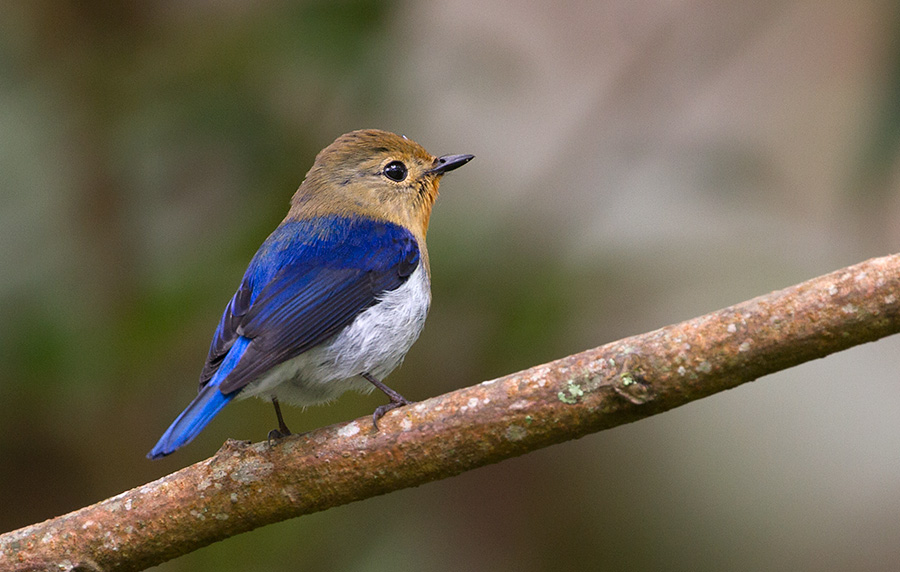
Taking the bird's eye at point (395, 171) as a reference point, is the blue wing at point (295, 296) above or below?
below

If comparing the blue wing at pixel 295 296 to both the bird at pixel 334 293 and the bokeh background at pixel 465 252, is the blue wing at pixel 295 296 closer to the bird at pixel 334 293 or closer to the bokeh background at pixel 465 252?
the bird at pixel 334 293

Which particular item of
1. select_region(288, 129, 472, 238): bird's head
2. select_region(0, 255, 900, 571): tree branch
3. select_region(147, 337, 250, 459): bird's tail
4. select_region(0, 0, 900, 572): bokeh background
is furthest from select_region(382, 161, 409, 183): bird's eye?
select_region(0, 255, 900, 571): tree branch

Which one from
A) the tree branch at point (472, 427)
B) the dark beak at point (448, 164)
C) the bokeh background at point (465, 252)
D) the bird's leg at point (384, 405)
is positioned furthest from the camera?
the bokeh background at point (465, 252)

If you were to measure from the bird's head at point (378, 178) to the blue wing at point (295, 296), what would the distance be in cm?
16

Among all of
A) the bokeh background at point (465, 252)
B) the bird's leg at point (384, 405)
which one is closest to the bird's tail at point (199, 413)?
the bird's leg at point (384, 405)

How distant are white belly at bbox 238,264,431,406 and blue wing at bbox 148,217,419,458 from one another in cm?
5

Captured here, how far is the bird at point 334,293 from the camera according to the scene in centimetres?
321

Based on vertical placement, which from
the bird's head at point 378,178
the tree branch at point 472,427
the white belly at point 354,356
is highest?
the bird's head at point 378,178

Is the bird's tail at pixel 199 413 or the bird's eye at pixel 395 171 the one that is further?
the bird's eye at pixel 395 171

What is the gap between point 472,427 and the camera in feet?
9.12

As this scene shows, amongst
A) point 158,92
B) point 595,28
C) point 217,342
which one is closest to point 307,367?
point 217,342

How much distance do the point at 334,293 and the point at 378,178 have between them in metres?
0.83

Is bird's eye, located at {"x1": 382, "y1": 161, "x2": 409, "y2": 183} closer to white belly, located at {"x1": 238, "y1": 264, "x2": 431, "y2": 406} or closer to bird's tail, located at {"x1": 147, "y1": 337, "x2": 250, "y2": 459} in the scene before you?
white belly, located at {"x1": 238, "y1": 264, "x2": 431, "y2": 406}

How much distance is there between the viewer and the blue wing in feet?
10.1
